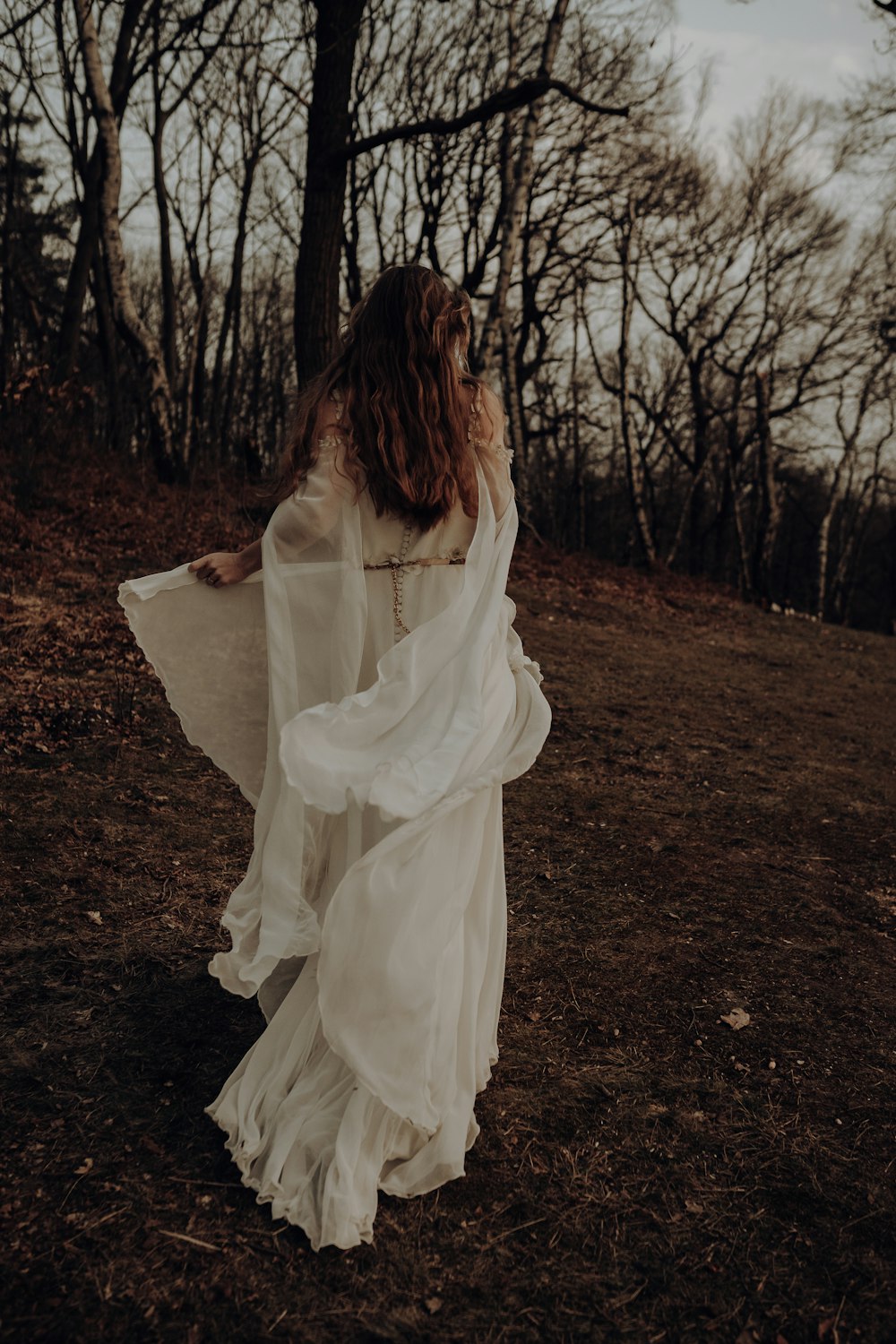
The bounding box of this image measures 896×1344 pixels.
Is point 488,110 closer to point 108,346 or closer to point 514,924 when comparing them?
point 514,924

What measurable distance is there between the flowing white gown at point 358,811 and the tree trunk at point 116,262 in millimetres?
9808

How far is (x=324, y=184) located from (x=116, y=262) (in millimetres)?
3442

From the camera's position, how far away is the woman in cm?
240

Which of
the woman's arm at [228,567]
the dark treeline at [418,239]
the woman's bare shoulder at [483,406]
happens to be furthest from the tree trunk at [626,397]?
the woman's arm at [228,567]

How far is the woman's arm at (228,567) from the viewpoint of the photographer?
298cm

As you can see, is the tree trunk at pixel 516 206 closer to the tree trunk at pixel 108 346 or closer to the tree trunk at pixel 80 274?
the tree trunk at pixel 108 346

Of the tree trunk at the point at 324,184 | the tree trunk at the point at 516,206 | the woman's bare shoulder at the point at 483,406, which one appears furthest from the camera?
the tree trunk at the point at 516,206

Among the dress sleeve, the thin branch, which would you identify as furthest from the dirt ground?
the thin branch

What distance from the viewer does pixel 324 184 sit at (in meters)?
9.36

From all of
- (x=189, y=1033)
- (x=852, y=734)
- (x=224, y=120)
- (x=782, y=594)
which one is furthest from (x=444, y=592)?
(x=782, y=594)

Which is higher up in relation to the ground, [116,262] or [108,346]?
[116,262]

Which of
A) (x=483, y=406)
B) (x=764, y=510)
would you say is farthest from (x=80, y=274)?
(x=483, y=406)

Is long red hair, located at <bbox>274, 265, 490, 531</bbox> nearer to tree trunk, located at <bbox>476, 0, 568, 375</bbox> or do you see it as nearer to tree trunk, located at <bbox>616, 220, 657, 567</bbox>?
tree trunk, located at <bbox>476, 0, 568, 375</bbox>

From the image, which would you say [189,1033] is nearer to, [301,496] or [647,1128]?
[647,1128]
